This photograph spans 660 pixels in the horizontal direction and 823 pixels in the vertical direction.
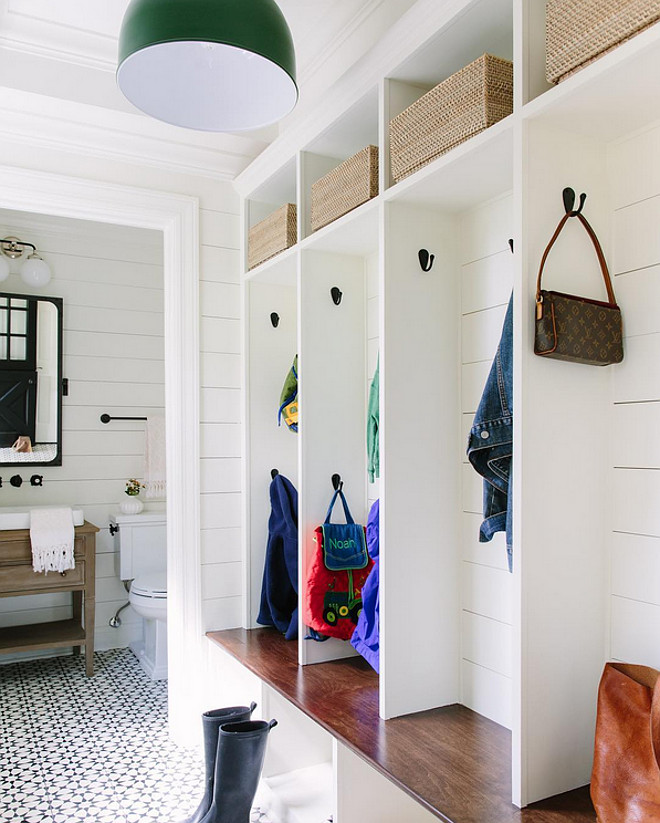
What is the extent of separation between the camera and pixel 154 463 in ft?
14.1

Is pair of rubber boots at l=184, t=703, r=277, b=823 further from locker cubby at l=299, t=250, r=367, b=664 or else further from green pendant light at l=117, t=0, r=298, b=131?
green pendant light at l=117, t=0, r=298, b=131

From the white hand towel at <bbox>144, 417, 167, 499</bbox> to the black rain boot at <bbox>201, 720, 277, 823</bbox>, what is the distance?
236 centimetres

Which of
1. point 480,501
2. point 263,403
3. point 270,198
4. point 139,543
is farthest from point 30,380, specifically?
point 480,501

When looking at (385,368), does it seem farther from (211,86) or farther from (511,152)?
(211,86)

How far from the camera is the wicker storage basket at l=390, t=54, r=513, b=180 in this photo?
5.22ft

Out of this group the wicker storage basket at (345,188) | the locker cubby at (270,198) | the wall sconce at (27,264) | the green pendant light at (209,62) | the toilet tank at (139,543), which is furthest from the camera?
the toilet tank at (139,543)

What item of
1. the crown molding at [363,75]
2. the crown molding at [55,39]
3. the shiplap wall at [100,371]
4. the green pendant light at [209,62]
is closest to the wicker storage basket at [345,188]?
the crown molding at [363,75]

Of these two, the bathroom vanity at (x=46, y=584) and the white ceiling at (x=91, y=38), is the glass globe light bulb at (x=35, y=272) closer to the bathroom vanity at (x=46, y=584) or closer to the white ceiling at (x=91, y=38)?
the bathroom vanity at (x=46, y=584)

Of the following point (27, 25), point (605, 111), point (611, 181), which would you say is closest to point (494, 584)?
point (611, 181)

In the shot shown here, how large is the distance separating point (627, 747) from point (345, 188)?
→ 164cm

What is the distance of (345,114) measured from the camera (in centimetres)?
220

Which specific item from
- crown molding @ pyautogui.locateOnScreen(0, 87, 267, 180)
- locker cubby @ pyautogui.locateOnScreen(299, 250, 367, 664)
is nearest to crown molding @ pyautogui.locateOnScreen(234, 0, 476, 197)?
crown molding @ pyautogui.locateOnScreen(0, 87, 267, 180)

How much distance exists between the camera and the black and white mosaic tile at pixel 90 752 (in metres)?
2.36

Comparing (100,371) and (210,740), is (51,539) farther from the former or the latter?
(210,740)
